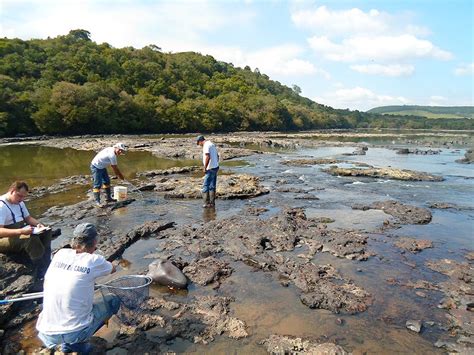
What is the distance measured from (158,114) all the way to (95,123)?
52.6 ft

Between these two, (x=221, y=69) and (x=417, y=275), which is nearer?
(x=417, y=275)

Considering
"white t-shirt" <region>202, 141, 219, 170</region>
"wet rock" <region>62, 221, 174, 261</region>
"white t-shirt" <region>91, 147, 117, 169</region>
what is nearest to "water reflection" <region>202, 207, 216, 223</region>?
Result: "wet rock" <region>62, 221, 174, 261</region>

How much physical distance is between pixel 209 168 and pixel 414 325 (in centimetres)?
870

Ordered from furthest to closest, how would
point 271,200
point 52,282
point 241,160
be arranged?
point 241,160
point 271,200
point 52,282

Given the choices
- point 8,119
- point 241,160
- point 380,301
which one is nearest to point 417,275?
point 380,301

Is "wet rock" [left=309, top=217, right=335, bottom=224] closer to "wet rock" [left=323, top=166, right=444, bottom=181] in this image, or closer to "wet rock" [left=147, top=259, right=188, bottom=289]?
"wet rock" [left=147, top=259, right=188, bottom=289]

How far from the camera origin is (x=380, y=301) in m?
6.67

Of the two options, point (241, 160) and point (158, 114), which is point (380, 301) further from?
point (158, 114)

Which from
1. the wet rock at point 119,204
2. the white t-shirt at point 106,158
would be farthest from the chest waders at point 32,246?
the wet rock at point 119,204

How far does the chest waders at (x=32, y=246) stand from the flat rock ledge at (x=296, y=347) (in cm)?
442

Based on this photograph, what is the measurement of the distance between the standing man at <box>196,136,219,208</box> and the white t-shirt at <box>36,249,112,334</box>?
858cm

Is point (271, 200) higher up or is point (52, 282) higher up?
point (52, 282)

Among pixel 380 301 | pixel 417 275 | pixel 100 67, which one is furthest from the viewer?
pixel 100 67

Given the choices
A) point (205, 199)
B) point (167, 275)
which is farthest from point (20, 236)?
point (205, 199)
